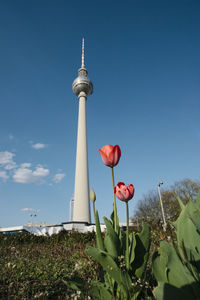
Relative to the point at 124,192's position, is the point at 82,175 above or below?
above

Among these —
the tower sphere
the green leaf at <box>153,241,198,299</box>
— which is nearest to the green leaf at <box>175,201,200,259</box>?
the green leaf at <box>153,241,198,299</box>

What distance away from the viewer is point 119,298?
5.75 feet

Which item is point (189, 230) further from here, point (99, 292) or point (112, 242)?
point (99, 292)

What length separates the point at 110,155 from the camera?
1804mm

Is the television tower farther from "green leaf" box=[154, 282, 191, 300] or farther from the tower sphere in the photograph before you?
"green leaf" box=[154, 282, 191, 300]

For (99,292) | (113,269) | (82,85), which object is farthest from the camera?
(82,85)

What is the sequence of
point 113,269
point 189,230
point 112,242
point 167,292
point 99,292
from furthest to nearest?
point 99,292 → point 112,242 → point 113,269 → point 189,230 → point 167,292

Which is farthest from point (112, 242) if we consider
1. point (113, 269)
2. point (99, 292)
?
point (99, 292)

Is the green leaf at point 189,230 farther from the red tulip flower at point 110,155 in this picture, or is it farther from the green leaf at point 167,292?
the red tulip flower at point 110,155

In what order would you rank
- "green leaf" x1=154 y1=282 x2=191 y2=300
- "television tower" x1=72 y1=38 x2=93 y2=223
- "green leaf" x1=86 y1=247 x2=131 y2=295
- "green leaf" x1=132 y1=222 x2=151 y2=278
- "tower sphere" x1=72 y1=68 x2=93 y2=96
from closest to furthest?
"green leaf" x1=154 y1=282 x2=191 y2=300 → "green leaf" x1=86 y1=247 x2=131 y2=295 → "green leaf" x1=132 y1=222 x2=151 y2=278 → "television tower" x1=72 y1=38 x2=93 y2=223 → "tower sphere" x1=72 y1=68 x2=93 y2=96

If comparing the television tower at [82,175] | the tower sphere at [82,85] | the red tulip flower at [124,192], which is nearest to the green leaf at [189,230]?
the red tulip flower at [124,192]

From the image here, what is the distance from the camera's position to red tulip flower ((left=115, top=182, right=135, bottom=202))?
1808 mm

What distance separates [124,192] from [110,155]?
370 millimetres

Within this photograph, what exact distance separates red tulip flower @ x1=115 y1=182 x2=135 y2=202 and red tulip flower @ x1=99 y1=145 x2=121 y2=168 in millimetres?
228
